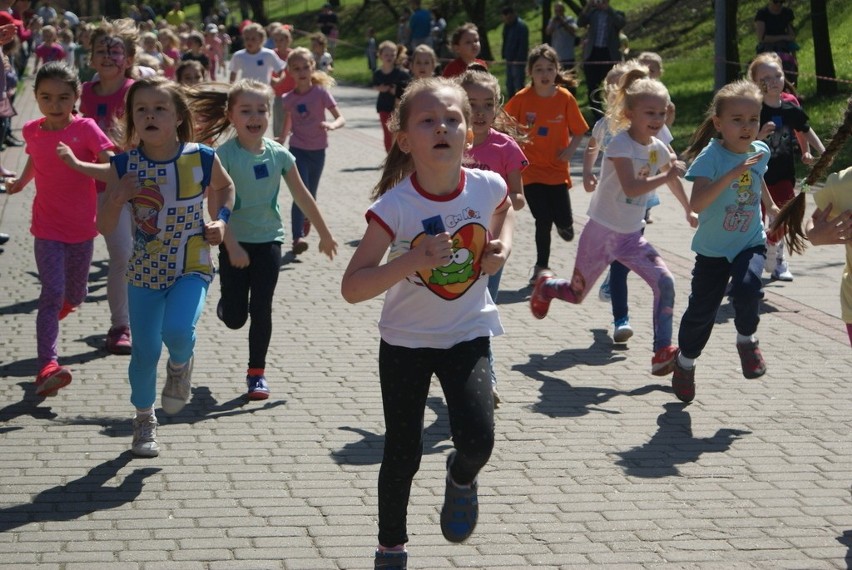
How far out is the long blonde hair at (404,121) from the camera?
462 centimetres

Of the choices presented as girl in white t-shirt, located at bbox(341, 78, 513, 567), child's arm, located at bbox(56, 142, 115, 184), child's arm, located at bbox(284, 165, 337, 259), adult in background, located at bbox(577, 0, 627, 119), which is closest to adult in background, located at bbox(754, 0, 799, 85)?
adult in background, located at bbox(577, 0, 627, 119)

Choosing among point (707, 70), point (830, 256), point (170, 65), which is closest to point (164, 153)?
point (830, 256)

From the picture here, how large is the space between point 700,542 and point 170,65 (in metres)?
12.4

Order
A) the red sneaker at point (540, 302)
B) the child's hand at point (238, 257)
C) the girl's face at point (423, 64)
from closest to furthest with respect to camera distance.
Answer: the child's hand at point (238, 257)
the red sneaker at point (540, 302)
the girl's face at point (423, 64)

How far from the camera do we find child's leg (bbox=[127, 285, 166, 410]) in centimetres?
631

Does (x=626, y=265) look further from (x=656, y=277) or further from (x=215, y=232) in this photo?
(x=215, y=232)

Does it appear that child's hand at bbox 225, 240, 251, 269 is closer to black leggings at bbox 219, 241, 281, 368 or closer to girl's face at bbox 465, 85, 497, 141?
black leggings at bbox 219, 241, 281, 368

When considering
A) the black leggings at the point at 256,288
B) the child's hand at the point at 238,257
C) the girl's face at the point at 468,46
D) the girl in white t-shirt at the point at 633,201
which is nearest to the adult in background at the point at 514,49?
the girl's face at the point at 468,46

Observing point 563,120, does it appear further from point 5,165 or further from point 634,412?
point 5,165

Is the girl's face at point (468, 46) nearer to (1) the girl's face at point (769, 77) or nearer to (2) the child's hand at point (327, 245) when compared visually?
(1) the girl's face at point (769, 77)

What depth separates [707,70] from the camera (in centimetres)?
2566

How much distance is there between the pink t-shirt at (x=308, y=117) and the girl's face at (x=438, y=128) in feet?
25.2

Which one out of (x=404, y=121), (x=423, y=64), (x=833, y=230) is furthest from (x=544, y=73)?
(x=404, y=121)

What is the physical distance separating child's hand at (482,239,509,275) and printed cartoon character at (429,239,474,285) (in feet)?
0.28
